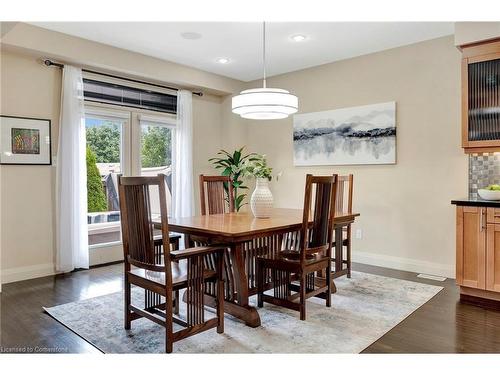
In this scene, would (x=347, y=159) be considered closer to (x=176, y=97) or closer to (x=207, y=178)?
(x=207, y=178)

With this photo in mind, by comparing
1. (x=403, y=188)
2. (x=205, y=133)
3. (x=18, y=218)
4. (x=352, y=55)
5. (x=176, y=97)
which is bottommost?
(x=18, y=218)

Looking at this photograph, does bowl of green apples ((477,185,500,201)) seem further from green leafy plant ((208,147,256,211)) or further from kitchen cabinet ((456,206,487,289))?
green leafy plant ((208,147,256,211))

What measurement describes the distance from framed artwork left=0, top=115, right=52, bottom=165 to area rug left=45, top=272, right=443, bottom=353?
72.6 inches

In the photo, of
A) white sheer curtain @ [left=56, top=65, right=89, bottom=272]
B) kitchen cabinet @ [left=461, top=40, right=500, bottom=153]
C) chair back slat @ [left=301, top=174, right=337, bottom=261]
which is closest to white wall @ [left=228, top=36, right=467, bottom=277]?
kitchen cabinet @ [left=461, top=40, right=500, bottom=153]

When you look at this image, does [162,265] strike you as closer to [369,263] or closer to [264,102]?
[264,102]

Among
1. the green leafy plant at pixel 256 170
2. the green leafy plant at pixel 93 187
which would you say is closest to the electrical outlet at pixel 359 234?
the green leafy plant at pixel 256 170

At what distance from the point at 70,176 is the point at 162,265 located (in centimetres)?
254

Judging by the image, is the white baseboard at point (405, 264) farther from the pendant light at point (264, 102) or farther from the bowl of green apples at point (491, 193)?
the pendant light at point (264, 102)

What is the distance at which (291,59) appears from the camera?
16.7ft

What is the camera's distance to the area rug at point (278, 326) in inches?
98.3

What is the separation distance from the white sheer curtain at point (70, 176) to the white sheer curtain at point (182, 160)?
1.43 m
